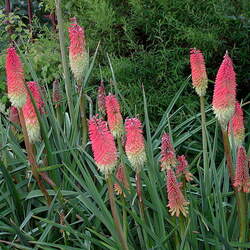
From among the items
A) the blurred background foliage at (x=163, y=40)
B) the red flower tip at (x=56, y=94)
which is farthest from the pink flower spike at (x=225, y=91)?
the blurred background foliage at (x=163, y=40)

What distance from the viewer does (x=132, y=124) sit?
2.05 metres

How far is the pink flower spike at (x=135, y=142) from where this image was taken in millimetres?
2045

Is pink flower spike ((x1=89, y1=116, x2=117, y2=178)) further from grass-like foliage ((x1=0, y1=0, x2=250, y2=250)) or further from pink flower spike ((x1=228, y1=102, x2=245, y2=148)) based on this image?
pink flower spike ((x1=228, y1=102, x2=245, y2=148))

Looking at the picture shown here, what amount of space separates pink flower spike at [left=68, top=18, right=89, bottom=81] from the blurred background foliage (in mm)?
1107

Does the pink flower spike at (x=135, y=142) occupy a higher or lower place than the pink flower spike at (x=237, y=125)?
higher

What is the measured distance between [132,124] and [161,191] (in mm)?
672

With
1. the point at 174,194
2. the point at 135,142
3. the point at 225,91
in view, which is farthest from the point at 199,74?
the point at 174,194

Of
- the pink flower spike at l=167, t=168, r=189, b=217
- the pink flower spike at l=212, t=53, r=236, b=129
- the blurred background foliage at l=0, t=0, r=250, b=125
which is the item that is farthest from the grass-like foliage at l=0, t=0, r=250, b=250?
the blurred background foliage at l=0, t=0, r=250, b=125

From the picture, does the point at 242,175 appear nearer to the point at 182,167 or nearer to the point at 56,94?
the point at 182,167

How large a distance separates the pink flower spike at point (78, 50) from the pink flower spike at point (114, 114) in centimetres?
65

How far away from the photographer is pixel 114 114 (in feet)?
7.63

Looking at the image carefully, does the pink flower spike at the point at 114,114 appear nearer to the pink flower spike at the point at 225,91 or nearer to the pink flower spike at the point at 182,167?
the pink flower spike at the point at 182,167

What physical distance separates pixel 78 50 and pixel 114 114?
0.69 metres

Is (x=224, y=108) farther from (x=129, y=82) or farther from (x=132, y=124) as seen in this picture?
(x=129, y=82)
